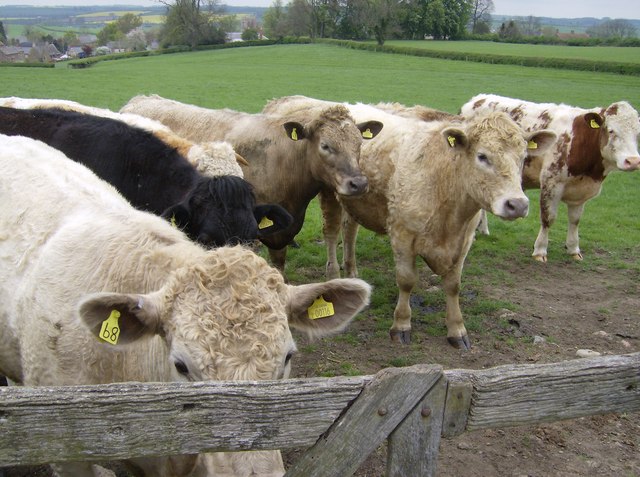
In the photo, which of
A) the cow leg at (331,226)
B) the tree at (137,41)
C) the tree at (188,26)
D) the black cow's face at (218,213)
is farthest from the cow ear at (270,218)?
the tree at (137,41)

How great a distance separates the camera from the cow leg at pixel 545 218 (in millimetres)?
9000

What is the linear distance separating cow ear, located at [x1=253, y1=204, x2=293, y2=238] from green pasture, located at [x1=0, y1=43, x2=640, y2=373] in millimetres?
1927

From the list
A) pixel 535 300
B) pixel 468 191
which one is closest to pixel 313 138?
pixel 468 191

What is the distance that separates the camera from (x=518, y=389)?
7.38 feet

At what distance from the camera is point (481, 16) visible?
9669cm

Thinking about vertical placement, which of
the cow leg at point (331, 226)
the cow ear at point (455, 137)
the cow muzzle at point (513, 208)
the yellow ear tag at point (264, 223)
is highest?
the cow ear at point (455, 137)

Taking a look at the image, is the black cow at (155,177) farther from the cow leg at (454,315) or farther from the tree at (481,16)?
the tree at (481,16)

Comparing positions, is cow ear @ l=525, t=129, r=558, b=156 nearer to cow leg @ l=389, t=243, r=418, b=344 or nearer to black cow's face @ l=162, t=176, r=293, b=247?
cow leg @ l=389, t=243, r=418, b=344

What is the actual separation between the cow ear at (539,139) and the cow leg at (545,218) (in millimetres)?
2721

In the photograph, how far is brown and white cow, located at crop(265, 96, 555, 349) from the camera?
5.67 meters

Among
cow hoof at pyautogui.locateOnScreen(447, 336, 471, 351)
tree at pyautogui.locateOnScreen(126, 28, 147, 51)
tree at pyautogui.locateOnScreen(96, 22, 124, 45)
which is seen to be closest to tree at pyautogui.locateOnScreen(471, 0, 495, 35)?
tree at pyautogui.locateOnScreen(126, 28, 147, 51)

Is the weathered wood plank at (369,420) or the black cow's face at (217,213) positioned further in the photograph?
the black cow's face at (217,213)

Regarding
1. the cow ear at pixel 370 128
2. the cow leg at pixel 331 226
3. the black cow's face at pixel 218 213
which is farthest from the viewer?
the cow leg at pixel 331 226

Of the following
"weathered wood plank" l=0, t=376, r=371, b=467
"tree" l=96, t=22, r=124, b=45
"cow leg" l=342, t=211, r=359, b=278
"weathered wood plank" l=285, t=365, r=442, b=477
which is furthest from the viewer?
"tree" l=96, t=22, r=124, b=45
